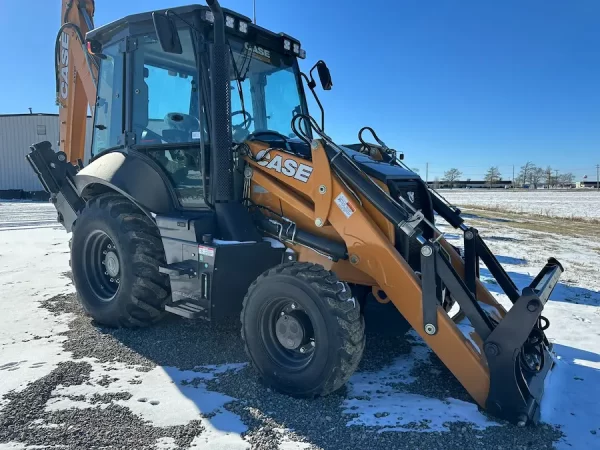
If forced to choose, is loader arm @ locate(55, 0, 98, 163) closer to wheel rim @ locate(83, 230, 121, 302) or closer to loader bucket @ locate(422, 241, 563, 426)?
wheel rim @ locate(83, 230, 121, 302)

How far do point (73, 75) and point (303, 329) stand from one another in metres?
5.63

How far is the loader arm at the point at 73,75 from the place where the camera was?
663cm

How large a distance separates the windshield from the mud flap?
2.73 metres

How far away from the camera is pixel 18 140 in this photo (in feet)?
100

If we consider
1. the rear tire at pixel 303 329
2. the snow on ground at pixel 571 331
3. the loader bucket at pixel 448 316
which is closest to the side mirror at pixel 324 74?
the loader bucket at pixel 448 316

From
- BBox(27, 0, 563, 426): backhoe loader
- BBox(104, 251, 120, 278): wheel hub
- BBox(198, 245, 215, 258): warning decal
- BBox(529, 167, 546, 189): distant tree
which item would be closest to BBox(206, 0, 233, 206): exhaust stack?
BBox(27, 0, 563, 426): backhoe loader

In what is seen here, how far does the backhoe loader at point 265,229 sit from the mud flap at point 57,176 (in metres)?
0.77

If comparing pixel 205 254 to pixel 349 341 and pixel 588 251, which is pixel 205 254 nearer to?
pixel 349 341

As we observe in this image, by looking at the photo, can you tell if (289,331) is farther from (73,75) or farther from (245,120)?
(73,75)

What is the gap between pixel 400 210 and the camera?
3.45 metres

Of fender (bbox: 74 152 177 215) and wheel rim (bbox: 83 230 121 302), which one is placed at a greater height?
fender (bbox: 74 152 177 215)

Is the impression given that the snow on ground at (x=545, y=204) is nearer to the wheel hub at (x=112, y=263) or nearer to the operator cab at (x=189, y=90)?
the operator cab at (x=189, y=90)

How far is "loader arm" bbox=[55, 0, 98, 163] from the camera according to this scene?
663 centimetres

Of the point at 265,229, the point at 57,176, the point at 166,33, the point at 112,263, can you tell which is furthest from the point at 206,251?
the point at 57,176
